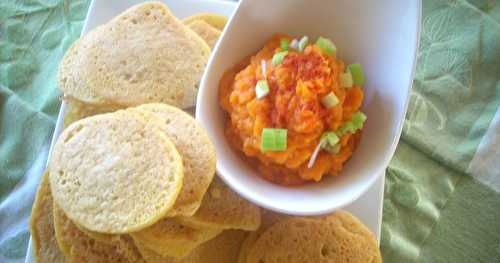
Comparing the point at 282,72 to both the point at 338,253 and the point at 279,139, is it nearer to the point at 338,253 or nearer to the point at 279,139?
the point at 279,139

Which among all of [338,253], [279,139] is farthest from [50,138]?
[338,253]

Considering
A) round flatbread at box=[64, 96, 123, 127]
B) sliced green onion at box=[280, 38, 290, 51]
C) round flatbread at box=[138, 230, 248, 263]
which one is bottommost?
round flatbread at box=[138, 230, 248, 263]

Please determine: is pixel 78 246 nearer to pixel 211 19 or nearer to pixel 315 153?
pixel 315 153

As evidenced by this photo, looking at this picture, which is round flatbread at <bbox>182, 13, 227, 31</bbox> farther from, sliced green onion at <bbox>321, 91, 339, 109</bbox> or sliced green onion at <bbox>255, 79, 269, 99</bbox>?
sliced green onion at <bbox>321, 91, 339, 109</bbox>

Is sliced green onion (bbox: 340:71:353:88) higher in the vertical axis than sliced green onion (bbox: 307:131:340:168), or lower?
higher

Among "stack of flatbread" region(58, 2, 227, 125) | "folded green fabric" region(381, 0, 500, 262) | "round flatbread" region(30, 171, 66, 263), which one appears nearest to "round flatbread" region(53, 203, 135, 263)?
"round flatbread" region(30, 171, 66, 263)

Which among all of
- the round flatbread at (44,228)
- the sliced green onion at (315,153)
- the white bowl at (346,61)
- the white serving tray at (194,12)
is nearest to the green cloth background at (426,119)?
the white serving tray at (194,12)
